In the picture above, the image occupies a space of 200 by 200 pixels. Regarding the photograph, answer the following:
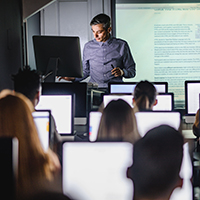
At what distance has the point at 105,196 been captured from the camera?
132cm

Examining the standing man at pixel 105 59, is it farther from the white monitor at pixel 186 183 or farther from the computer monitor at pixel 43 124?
the white monitor at pixel 186 183

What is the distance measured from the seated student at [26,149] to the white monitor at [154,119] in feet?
2.75

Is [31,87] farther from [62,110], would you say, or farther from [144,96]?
[144,96]

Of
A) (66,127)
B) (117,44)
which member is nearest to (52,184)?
(66,127)

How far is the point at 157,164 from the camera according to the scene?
52.3 inches

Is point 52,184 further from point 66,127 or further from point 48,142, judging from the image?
point 66,127

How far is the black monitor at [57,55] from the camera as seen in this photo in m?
3.15

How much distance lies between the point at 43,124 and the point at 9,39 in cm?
200

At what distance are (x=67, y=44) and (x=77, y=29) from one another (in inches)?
93.7

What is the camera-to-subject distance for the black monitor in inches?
124

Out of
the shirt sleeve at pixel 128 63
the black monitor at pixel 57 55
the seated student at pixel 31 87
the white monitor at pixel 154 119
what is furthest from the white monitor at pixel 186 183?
the shirt sleeve at pixel 128 63

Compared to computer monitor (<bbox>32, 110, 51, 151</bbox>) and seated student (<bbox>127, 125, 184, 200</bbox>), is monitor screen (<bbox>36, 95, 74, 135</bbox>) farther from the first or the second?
seated student (<bbox>127, 125, 184, 200</bbox>)

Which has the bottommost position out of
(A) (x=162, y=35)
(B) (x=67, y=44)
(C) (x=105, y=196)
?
(C) (x=105, y=196)

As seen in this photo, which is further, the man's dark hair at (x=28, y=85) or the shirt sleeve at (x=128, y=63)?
the shirt sleeve at (x=128, y=63)
